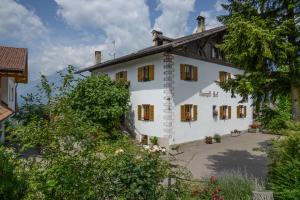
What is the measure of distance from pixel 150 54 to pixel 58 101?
42.9ft

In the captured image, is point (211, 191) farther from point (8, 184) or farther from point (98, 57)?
point (98, 57)

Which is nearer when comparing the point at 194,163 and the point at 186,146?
the point at 194,163

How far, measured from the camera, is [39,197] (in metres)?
4.54

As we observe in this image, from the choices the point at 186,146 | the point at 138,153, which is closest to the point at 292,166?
the point at 138,153

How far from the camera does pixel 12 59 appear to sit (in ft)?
45.8

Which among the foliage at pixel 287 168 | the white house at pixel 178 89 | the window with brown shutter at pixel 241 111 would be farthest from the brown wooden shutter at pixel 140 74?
the foliage at pixel 287 168

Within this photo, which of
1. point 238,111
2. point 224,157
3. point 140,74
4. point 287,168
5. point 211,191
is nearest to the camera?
point 287,168

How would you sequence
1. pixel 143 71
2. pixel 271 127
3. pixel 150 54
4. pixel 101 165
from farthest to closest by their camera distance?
1. pixel 143 71
2. pixel 150 54
3. pixel 271 127
4. pixel 101 165

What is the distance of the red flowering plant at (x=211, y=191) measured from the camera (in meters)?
6.49

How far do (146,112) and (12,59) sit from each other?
9111mm

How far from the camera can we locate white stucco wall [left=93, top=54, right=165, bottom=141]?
58.5 ft

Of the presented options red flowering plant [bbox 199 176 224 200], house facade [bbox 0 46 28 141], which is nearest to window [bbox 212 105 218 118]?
house facade [bbox 0 46 28 141]

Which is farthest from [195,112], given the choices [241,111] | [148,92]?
[241,111]

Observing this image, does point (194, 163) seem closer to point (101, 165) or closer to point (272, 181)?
point (272, 181)
